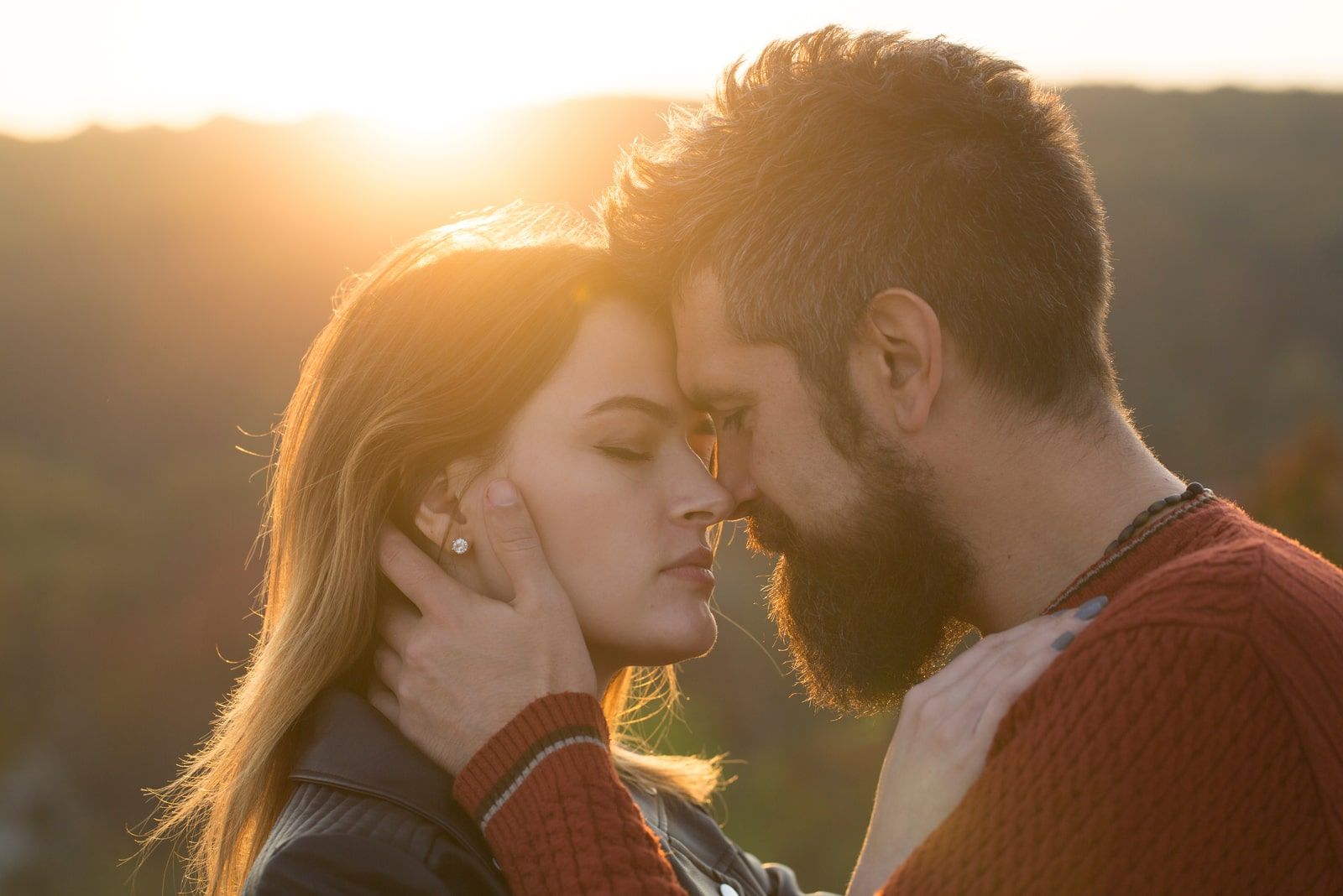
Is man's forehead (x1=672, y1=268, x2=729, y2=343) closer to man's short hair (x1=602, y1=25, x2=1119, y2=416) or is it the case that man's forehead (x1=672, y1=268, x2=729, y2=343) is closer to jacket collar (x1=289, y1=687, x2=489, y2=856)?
man's short hair (x1=602, y1=25, x2=1119, y2=416)

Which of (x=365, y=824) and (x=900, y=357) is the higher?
(x=900, y=357)

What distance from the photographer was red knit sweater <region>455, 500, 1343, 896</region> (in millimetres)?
1747

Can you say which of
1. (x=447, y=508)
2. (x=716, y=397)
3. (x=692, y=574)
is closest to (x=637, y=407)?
(x=716, y=397)

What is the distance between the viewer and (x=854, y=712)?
122 inches

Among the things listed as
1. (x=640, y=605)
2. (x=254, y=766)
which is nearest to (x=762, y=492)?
(x=640, y=605)

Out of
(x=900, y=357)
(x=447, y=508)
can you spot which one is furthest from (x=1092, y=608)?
(x=447, y=508)

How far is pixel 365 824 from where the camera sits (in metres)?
2.33

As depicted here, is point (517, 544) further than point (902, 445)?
Yes

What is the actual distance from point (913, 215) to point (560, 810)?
Result: 1.51 m

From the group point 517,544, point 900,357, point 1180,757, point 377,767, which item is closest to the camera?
point 1180,757

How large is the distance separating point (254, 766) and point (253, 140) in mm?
21380

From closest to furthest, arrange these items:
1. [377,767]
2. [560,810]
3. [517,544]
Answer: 1. [560,810]
2. [377,767]
3. [517,544]

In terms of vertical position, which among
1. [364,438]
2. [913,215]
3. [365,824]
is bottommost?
[365,824]

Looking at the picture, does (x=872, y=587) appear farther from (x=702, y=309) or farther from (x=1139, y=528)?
(x=702, y=309)
